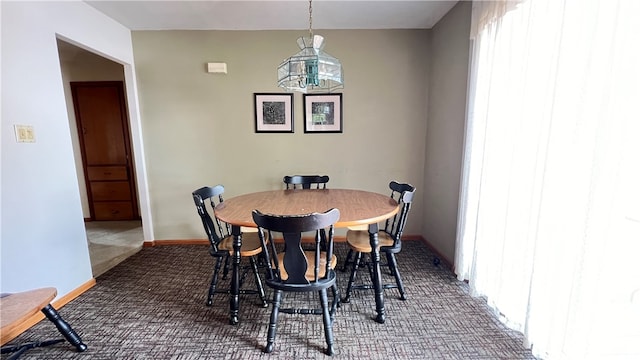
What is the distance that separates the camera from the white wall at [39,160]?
1873mm

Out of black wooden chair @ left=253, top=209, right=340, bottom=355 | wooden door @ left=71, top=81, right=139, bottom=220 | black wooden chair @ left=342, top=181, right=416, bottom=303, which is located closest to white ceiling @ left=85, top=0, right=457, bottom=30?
wooden door @ left=71, top=81, right=139, bottom=220

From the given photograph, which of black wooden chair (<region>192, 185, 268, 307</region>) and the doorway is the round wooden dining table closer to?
black wooden chair (<region>192, 185, 268, 307</region>)

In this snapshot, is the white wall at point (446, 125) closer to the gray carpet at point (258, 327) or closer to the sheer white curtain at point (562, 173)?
the sheer white curtain at point (562, 173)

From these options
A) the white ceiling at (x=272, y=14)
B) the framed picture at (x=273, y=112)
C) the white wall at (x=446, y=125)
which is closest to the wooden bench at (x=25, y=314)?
the framed picture at (x=273, y=112)

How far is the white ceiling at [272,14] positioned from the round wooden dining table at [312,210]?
70.3 inches

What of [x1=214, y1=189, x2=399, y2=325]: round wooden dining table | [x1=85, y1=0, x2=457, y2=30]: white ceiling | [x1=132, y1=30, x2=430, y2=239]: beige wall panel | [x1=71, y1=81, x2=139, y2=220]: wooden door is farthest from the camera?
[x1=71, y1=81, x2=139, y2=220]: wooden door

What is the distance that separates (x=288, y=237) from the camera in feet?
4.99

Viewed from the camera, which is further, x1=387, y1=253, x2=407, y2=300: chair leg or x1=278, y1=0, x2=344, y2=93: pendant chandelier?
x1=387, y1=253, x2=407, y2=300: chair leg

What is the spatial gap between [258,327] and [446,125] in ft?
8.32

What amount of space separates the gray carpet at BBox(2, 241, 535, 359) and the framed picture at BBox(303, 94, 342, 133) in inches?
67.4

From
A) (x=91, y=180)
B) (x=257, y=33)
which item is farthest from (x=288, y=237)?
(x=91, y=180)

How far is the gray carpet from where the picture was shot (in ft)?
5.50

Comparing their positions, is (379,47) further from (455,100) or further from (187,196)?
(187,196)

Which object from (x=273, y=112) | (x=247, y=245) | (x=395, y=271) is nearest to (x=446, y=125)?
(x=395, y=271)
